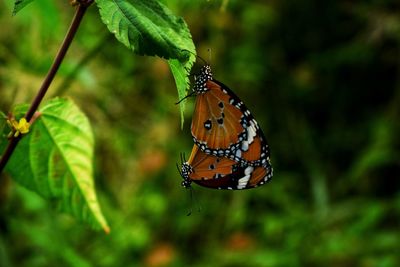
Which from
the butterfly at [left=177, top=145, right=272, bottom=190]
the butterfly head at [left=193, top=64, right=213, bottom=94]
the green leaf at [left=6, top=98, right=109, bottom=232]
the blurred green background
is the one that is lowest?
the green leaf at [left=6, top=98, right=109, bottom=232]

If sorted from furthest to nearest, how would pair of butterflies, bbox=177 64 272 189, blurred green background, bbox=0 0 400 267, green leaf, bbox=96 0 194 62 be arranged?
1. blurred green background, bbox=0 0 400 267
2. pair of butterflies, bbox=177 64 272 189
3. green leaf, bbox=96 0 194 62

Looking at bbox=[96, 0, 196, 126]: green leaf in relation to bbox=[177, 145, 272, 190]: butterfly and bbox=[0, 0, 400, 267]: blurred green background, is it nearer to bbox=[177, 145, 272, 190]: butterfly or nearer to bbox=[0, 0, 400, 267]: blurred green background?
Result: bbox=[177, 145, 272, 190]: butterfly

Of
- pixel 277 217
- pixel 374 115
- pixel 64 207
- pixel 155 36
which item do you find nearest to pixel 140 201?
pixel 277 217

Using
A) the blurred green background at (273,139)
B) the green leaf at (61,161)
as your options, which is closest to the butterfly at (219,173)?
the green leaf at (61,161)

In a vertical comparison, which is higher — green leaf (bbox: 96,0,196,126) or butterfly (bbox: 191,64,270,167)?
butterfly (bbox: 191,64,270,167)

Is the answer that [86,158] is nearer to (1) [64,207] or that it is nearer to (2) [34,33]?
(1) [64,207]

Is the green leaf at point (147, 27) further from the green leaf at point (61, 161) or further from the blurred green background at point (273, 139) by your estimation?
the blurred green background at point (273, 139)

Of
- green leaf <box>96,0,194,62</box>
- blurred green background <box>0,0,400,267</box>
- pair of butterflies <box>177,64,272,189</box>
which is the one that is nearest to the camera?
green leaf <box>96,0,194,62</box>

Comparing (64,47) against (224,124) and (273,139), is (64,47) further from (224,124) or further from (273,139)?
(273,139)

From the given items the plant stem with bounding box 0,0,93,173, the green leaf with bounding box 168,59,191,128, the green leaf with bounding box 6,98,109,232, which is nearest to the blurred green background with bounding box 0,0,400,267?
the green leaf with bounding box 6,98,109,232
